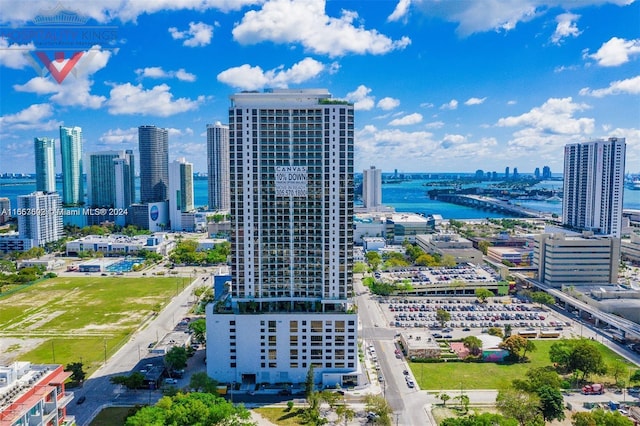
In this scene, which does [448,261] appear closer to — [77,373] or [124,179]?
[77,373]

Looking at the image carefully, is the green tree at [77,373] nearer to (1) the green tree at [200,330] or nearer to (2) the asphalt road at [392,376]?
(1) the green tree at [200,330]

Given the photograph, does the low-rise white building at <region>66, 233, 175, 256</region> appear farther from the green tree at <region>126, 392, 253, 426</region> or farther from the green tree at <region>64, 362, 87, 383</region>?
the green tree at <region>126, 392, 253, 426</region>

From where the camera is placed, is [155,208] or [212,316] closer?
[212,316]

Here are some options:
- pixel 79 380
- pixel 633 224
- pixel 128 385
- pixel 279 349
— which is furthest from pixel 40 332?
pixel 633 224

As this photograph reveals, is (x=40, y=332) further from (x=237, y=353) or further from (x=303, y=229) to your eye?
(x=303, y=229)

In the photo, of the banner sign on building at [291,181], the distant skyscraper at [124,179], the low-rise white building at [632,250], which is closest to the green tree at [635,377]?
the banner sign on building at [291,181]
